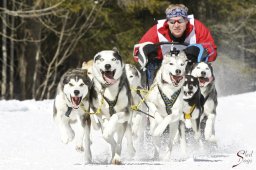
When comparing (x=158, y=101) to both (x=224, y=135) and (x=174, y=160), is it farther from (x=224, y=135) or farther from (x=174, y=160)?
(x=224, y=135)

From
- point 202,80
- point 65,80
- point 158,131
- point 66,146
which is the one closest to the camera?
point 65,80

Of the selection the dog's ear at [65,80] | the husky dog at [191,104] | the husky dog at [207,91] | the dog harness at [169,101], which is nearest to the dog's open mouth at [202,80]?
the husky dog at [207,91]

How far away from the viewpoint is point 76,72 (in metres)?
6.27

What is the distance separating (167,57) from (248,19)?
19.0 meters

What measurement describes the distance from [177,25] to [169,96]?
1193mm

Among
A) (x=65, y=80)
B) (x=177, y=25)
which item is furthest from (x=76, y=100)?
(x=177, y=25)

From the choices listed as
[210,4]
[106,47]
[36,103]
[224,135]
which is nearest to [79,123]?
[224,135]

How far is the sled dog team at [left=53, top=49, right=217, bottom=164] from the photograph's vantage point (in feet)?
19.9

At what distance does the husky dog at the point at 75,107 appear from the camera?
6.04 metres

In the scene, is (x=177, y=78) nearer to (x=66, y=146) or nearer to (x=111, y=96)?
(x=111, y=96)

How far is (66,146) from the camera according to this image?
776 centimetres

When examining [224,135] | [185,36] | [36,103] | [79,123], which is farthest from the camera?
[36,103]

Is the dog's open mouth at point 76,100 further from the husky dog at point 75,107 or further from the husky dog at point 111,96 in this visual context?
the husky dog at point 111,96

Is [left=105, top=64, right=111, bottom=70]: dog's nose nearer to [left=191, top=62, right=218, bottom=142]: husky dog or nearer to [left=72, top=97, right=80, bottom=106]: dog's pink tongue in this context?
[left=72, top=97, right=80, bottom=106]: dog's pink tongue
